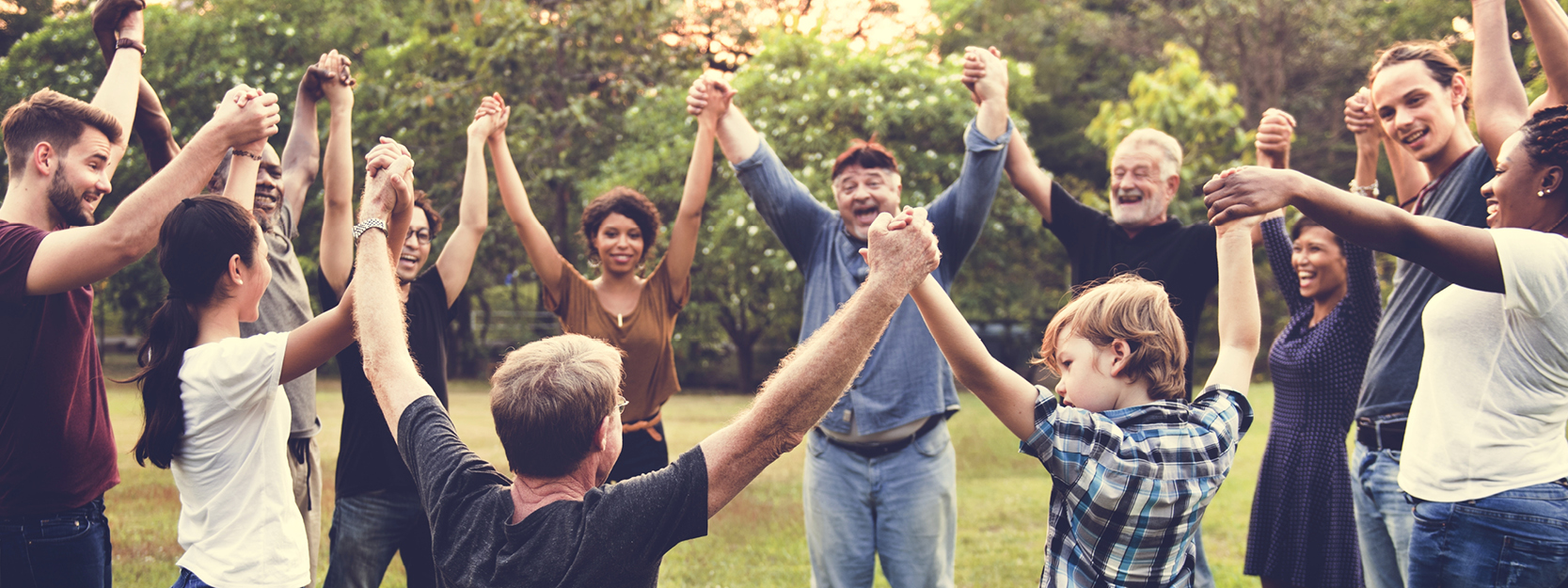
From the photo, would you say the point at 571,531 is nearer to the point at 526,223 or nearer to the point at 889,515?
the point at 889,515

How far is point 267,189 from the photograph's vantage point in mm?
3848

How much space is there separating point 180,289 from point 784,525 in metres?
5.71

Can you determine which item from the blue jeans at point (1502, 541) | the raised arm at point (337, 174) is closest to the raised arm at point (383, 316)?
the raised arm at point (337, 174)

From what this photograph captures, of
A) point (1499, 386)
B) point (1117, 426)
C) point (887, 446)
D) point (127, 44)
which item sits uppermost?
point (127, 44)

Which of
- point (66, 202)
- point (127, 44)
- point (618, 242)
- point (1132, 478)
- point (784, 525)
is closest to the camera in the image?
point (1132, 478)

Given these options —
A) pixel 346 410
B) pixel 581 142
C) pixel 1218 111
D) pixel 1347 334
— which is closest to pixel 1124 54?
pixel 1218 111

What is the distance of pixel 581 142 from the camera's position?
754 inches

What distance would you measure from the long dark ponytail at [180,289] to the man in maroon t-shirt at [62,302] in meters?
0.05

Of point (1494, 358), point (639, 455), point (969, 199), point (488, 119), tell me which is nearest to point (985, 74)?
point (969, 199)

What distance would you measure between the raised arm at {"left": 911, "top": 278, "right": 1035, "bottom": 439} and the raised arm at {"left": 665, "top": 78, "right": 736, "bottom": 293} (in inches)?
73.4

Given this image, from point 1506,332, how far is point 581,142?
1810 centimetres

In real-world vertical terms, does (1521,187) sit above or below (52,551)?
above

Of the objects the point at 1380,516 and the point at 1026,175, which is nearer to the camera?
the point at 1380,516

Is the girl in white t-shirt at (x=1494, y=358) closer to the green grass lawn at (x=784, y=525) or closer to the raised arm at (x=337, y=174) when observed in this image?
the raised arm at (x=337, y=174)
